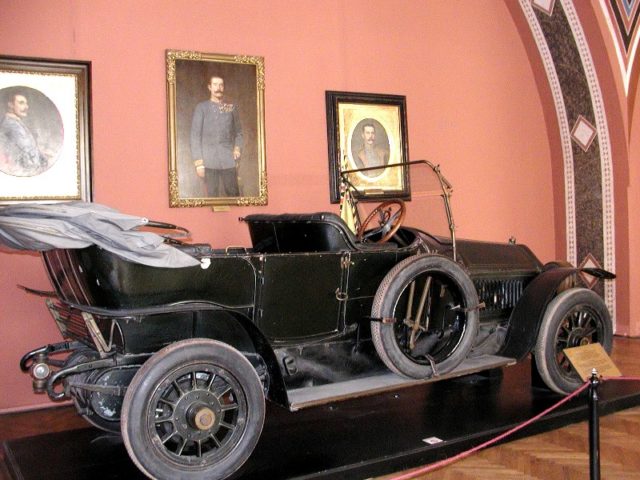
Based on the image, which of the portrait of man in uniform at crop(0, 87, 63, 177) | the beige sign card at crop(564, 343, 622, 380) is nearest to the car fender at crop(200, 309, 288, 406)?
the beige sign card at crop(564, 343, 622, 380)

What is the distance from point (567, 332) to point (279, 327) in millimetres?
2159

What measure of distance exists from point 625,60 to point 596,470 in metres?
5.35

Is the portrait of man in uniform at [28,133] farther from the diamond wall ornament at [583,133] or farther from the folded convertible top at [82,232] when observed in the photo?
the diamond wall ornament at [583,133]

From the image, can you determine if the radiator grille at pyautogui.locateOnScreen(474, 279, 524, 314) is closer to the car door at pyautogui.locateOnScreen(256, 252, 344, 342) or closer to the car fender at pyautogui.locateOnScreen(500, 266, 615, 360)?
the car fender at pyautogui.locateOnScreen(500, 266, 615, 360)

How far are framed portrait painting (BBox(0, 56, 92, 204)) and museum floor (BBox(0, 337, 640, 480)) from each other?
166 cm

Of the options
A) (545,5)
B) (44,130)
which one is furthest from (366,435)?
(545,5)

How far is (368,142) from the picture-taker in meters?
6.19

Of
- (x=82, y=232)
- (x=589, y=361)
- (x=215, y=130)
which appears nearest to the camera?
(x=82, y=232)

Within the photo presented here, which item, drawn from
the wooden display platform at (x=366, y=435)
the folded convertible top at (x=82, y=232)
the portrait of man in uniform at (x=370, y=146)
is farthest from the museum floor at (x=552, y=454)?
the portrait of man in uniform at (x=370, y=146)

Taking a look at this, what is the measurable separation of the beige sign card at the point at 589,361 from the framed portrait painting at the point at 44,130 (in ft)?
11.8

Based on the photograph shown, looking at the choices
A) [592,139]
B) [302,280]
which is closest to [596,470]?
[302,280]

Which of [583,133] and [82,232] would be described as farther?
[583,133]

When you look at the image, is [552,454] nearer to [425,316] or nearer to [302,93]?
[425,316]

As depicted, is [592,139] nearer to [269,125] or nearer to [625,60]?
[625,60]
